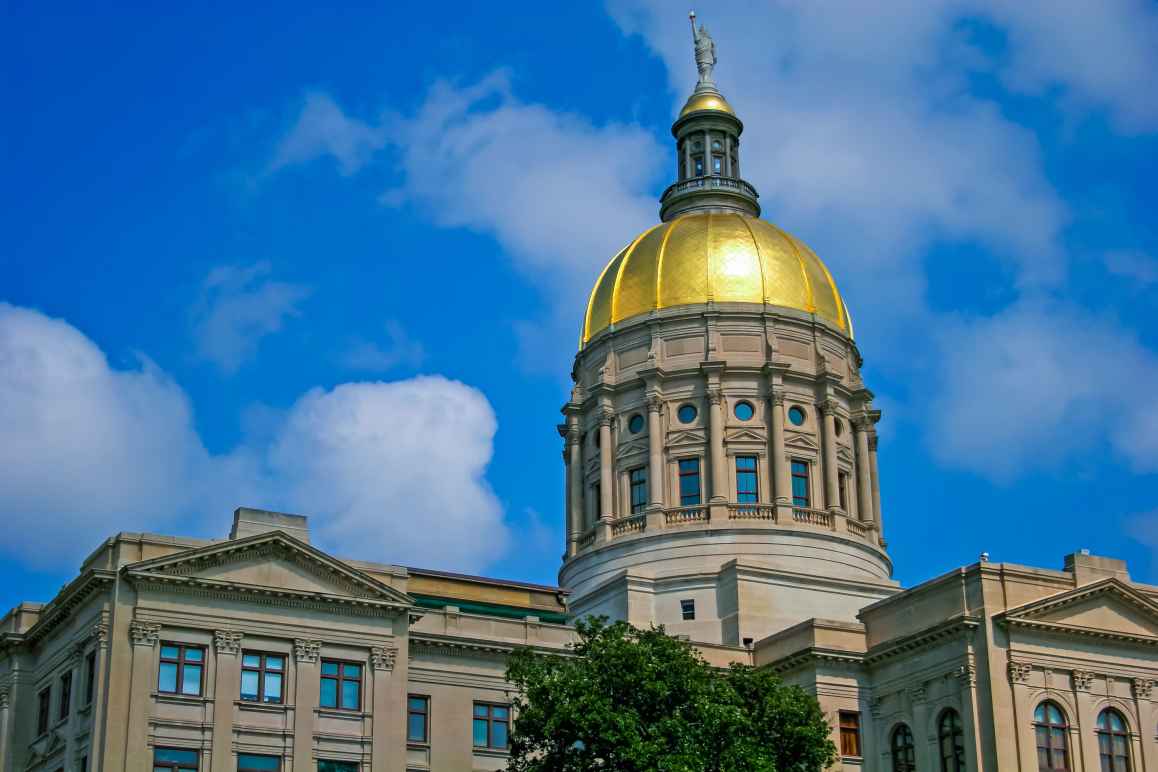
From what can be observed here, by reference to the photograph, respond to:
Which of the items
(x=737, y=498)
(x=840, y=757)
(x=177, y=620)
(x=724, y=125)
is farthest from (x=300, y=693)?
(x=724, y=125)

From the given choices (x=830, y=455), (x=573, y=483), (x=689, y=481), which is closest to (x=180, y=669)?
(x=689, y=481)

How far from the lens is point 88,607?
63.5 meters

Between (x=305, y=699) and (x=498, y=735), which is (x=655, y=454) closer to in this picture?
(x=498, y=735)

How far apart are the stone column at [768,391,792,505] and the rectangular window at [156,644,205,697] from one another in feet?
102

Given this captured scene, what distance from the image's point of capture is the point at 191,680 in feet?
204

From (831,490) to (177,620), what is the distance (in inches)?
1369

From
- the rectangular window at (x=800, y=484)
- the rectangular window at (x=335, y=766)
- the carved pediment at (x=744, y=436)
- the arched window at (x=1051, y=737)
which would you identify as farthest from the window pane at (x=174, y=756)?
the rectangular window at (x=800, y=484)

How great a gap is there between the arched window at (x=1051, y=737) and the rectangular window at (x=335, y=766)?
2363 centimetres

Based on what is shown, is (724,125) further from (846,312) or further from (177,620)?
(177,620)

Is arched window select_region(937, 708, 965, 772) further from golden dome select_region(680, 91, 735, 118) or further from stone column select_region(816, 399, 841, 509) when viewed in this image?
golden dome select_region(680, 91, 735, 118)

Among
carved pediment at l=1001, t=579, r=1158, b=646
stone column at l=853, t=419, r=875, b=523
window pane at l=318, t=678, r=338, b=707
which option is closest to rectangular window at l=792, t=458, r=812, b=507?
stone column at l=853, t=419, r=875, b=523

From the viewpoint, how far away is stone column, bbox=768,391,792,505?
84.7m

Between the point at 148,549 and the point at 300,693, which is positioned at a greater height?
the point at 148,549

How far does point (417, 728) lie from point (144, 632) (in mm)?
11175
